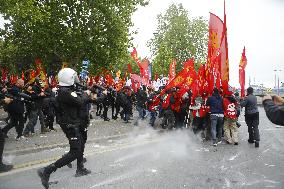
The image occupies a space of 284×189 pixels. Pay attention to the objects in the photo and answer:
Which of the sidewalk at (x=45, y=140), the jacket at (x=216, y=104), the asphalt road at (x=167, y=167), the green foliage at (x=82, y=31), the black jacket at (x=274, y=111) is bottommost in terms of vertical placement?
the asphalt road at (x=167, y=167)

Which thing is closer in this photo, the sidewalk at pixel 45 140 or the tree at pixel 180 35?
the sidewalk at pixel 45 140

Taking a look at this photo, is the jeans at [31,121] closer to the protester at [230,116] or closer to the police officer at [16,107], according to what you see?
the police officer at [16,107]

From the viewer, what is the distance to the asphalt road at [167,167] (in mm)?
7512

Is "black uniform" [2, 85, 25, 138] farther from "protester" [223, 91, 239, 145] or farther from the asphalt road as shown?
"protester" [223, 91, 239, 145]

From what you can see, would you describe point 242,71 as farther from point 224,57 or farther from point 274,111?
point 274,111

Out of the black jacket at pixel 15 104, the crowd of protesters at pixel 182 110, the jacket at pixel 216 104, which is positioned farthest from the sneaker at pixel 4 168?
the jacket at pixel 216 104

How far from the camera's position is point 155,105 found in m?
18.9

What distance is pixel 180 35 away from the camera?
68.5 meters

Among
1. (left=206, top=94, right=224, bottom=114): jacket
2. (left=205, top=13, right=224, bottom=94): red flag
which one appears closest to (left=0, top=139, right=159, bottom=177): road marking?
(left=206, top=94, right=224, bottom=114): jacket

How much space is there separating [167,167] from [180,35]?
60.6 meters

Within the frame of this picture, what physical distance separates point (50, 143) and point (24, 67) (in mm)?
44426

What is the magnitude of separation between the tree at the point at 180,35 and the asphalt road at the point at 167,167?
54.6 m

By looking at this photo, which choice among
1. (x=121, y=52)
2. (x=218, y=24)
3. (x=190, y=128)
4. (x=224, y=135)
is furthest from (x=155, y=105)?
(x=121, y=52)

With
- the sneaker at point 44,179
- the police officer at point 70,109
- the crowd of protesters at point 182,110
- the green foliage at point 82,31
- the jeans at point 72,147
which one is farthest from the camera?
the green foliage at point 82,31
